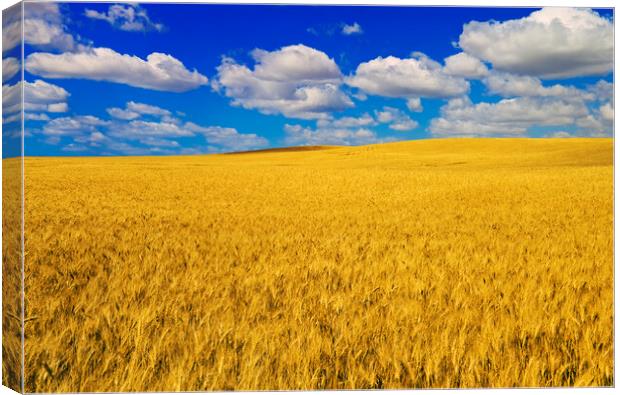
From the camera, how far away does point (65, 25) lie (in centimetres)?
346

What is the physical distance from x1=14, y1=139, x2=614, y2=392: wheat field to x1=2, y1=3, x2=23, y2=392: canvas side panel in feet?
0.44

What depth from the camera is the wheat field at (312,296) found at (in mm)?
3047

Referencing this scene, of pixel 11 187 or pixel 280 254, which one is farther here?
pixel 280 254

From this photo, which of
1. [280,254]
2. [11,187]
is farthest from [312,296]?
[11,187]

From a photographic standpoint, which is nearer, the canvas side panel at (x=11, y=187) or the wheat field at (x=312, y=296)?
the wheat field at (x=312, y=296)

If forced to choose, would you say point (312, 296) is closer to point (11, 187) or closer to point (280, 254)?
point (280, 254)

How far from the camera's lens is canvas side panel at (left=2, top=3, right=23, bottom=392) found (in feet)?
10.9

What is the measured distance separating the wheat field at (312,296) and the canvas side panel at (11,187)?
0.14 metres

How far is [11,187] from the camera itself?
11.2 ft

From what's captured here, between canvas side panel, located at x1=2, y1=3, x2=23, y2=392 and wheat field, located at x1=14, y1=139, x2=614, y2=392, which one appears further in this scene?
canvas side panel, located at x1=2, y1=3, x2=23, y2=392

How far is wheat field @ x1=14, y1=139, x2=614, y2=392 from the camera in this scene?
10.00ft

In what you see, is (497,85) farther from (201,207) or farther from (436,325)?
(201,207)

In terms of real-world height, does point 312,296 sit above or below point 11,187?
below

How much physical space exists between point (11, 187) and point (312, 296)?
1.81 meters
